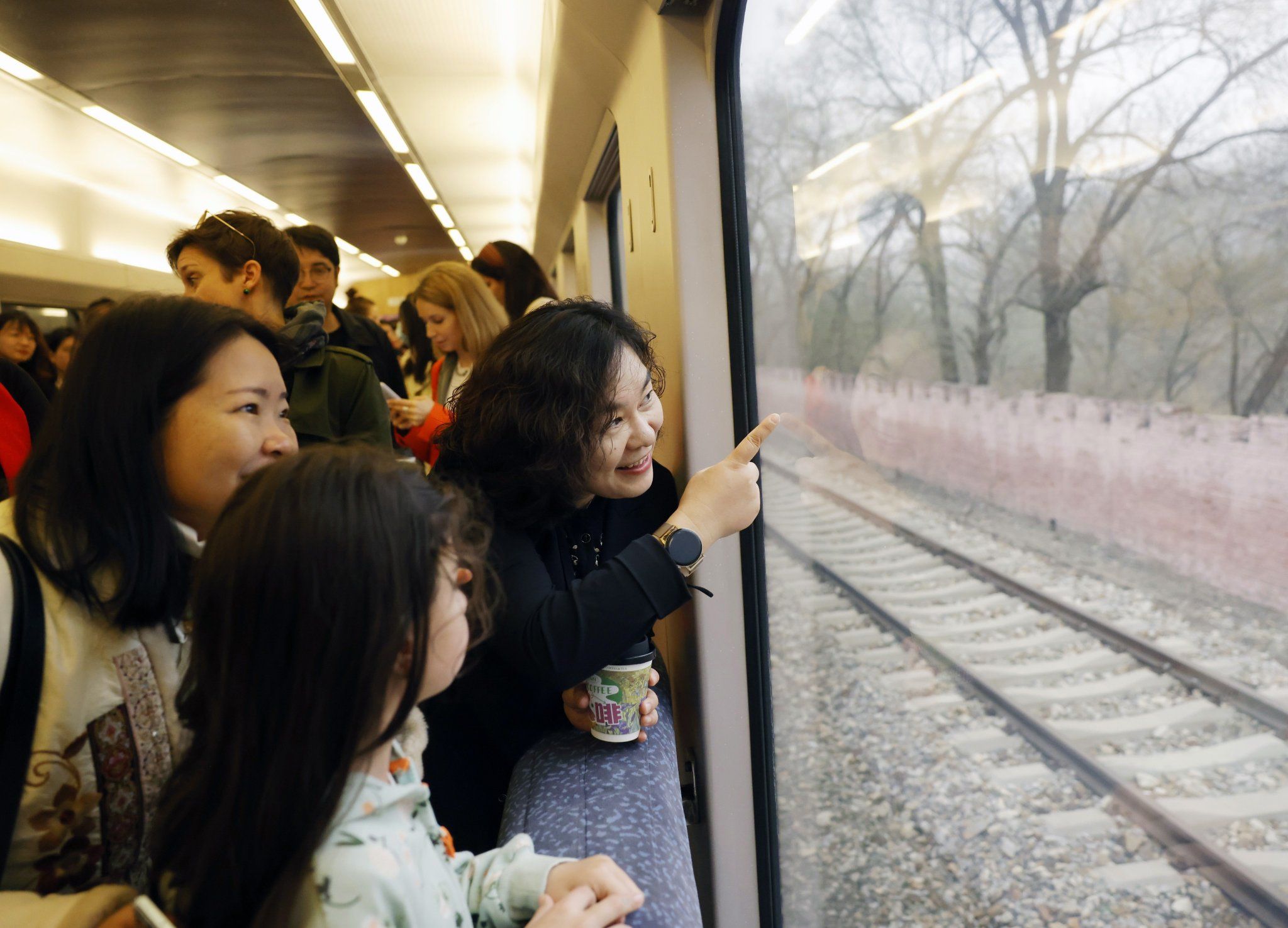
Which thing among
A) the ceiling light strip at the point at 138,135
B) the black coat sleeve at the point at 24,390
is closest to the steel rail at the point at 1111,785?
the black coat sleeve at the point at 24,390

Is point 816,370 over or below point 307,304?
below

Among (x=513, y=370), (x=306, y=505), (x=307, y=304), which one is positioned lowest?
(x=306, y=505)

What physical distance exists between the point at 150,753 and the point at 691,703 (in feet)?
4.45

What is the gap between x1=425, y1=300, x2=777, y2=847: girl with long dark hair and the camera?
1381 mm

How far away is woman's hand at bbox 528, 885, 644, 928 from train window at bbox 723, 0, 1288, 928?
2.58 ft

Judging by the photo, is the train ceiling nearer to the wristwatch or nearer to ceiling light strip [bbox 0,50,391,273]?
ceiling light strip [bbox 0,50,391,273]

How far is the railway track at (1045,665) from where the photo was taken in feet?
4.02

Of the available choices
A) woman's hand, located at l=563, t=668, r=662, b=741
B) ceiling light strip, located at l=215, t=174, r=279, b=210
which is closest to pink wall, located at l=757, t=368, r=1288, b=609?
woman's hand, located at l=563, t=668, r=662, b=741

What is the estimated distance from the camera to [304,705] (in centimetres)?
82

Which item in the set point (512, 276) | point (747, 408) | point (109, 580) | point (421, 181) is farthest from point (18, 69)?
point (109, 580)

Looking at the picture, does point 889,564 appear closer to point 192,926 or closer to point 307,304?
point 307,304

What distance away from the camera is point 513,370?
60.7 inches

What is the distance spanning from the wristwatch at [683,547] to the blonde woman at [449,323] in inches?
72.8

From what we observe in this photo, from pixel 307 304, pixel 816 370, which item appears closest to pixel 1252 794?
pixel 816 370
